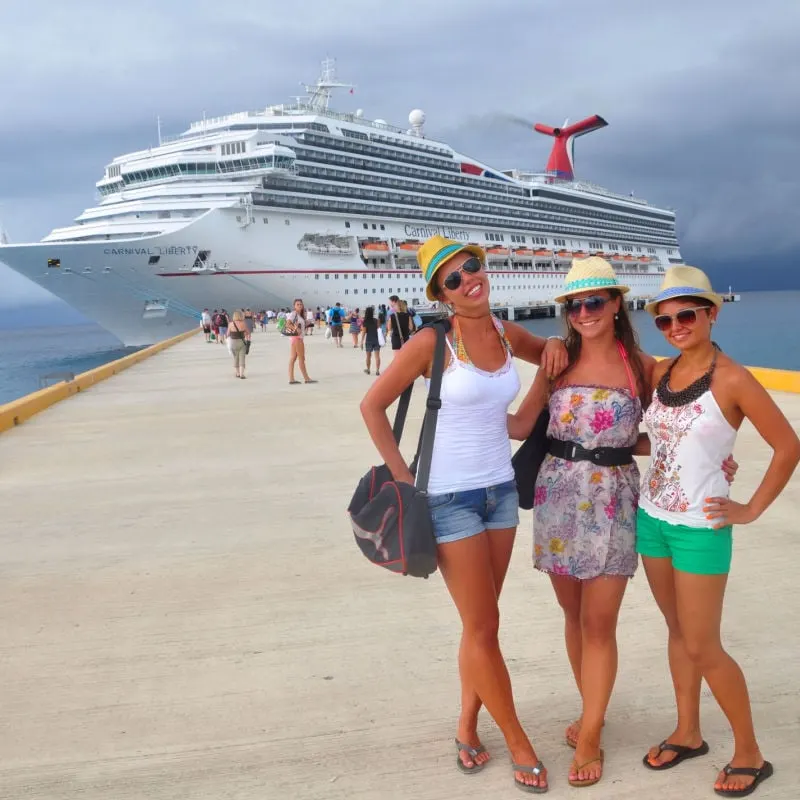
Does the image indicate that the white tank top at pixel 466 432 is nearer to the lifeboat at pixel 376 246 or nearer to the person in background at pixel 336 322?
the person in background at pixel 336 322

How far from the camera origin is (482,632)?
93.0 inches

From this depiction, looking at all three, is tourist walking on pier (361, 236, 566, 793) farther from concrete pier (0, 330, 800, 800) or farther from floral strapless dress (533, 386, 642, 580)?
concrete pier (0, 330, 800, 800)

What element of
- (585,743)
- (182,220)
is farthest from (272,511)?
(182,220)

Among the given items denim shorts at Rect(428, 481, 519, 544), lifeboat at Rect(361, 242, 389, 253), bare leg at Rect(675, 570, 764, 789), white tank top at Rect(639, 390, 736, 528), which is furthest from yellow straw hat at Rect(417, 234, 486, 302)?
lifeboat at Rect(361, 242, 389, 253)

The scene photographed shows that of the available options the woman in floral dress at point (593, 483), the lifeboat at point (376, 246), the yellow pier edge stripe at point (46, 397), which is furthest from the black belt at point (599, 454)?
the lifeboat at point (376, 246)

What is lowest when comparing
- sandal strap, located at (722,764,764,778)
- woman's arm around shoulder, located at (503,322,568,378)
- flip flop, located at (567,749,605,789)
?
flip flop, located at (567,749,605,789)

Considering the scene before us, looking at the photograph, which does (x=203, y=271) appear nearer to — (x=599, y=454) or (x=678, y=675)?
(x=599, y=454)

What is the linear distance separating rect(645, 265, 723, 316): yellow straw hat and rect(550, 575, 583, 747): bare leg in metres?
0.92

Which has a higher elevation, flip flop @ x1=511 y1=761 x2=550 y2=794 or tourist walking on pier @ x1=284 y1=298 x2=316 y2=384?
tourist walking on pier @ x1=284 y1=298 x2=316 y2=384

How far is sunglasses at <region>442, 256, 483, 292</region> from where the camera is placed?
2.46 m

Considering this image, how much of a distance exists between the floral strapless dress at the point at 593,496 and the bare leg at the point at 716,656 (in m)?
0.20

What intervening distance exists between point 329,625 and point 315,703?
27.3 inches

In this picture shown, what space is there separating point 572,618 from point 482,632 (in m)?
0.39

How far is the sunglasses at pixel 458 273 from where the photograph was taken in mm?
Result: 2461
